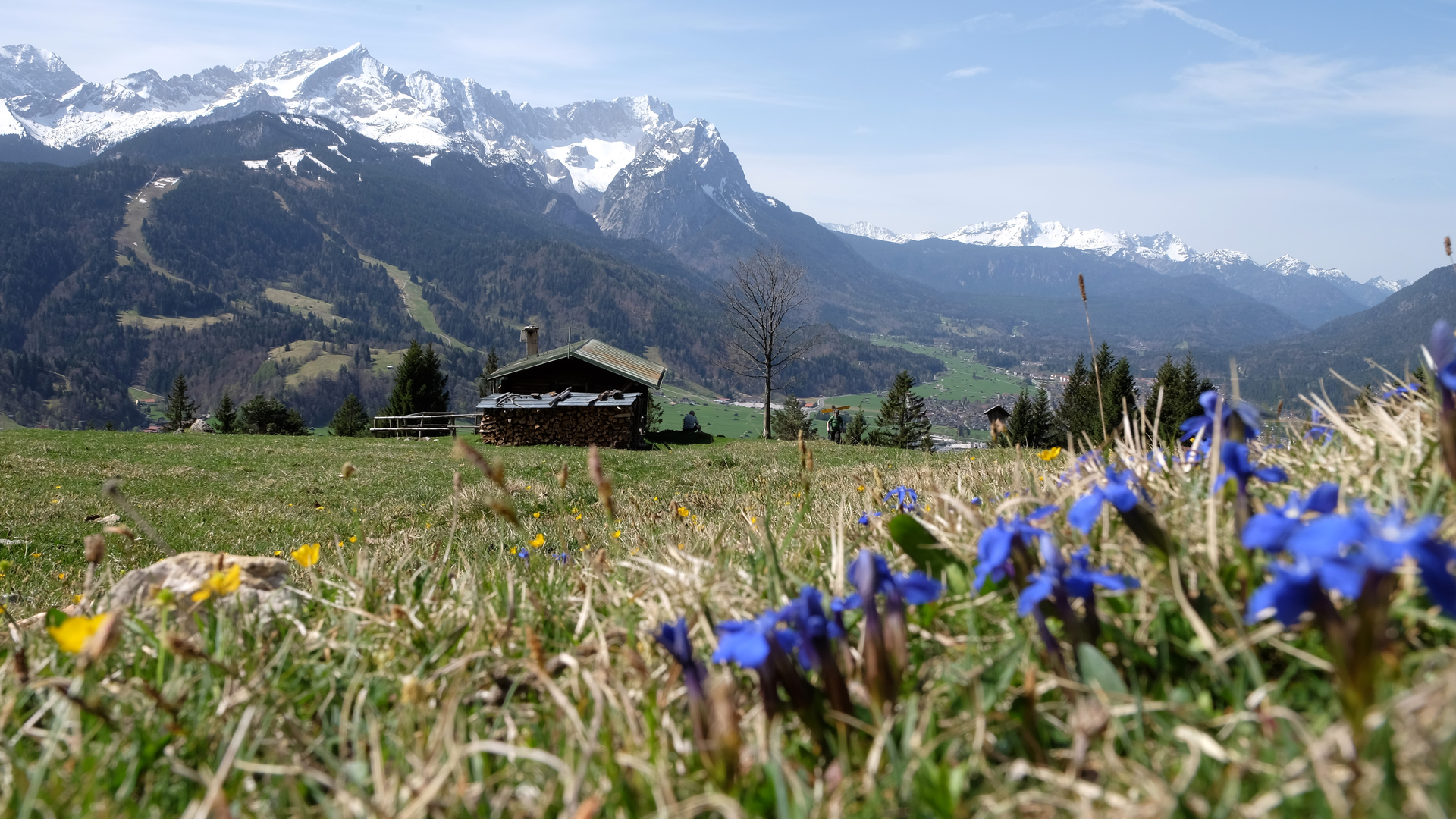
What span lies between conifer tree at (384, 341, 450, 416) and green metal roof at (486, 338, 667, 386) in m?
35.5

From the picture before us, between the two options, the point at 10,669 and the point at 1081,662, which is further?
the point at 10,669

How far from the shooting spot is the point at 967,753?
1.31 meters

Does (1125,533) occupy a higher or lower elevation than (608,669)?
higher

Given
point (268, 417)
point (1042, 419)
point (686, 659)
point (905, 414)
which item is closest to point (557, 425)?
point (686, 659)

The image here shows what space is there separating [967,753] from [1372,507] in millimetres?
1227

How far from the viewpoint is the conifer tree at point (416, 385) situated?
70.9 meters

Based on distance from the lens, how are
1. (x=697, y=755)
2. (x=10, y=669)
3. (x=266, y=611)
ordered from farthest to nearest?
(x=266, y=611) < (x=10, y=669) < (x=697, y=755)

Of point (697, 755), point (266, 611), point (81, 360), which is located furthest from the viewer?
point (81, 360)

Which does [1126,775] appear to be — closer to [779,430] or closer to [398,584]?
[398,584]

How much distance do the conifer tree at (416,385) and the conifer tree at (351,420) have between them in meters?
3.77

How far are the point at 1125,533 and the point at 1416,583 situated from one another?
0.70 meters

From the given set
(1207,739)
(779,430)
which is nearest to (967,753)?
(1207,739)

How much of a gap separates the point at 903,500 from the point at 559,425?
30176mm

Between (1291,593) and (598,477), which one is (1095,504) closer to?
(1291,593)
